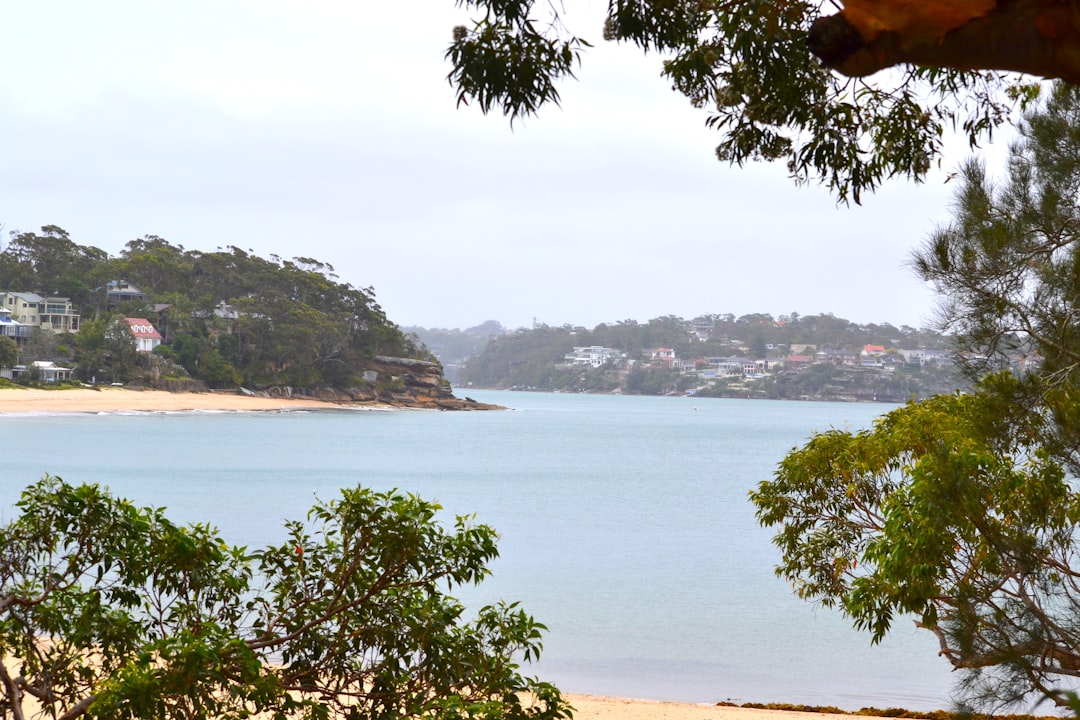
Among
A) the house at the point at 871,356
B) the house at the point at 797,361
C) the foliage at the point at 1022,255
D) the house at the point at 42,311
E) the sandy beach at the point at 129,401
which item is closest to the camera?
the foliage at the point at 1022,255

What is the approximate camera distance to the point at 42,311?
62.8m

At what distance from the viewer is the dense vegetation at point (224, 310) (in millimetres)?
64000

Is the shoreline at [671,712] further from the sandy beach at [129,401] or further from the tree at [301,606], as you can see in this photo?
the sandy beach at [129,401]

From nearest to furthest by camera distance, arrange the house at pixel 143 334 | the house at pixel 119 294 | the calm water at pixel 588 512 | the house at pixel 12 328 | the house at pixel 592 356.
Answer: the calm water at pixel 588 512
the house at pixel 12 328
the house at pixel 143 334
the house at pixel 119 294
the house at pixel 592 356

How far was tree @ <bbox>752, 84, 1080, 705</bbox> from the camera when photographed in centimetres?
428

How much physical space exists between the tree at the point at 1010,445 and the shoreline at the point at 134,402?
48729 millimetres

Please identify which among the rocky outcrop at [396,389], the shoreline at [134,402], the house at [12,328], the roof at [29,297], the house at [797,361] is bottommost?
the shoreline at [134,402]

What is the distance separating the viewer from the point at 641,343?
416 ft

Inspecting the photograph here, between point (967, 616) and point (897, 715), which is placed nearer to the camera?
point (967, 616)

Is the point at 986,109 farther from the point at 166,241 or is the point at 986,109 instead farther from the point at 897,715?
the point at 166,241

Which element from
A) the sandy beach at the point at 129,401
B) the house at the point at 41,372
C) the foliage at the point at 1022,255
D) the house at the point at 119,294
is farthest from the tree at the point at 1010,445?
the house at the point at 119,294

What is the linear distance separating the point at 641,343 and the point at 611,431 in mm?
65615

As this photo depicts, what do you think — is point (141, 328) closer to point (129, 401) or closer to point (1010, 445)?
point (129, 401)

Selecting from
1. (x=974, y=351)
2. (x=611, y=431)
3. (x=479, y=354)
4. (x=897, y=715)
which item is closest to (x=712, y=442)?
(x=611, y=431)
